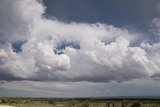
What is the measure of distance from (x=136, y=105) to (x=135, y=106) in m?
0.61

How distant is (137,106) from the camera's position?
50.8m

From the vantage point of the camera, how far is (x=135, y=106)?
165 ft

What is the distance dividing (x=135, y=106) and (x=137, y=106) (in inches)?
28.5

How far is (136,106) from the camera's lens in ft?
165

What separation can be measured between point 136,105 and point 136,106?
458mm

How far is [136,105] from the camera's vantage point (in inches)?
1999

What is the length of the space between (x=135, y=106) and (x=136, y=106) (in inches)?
8.9
